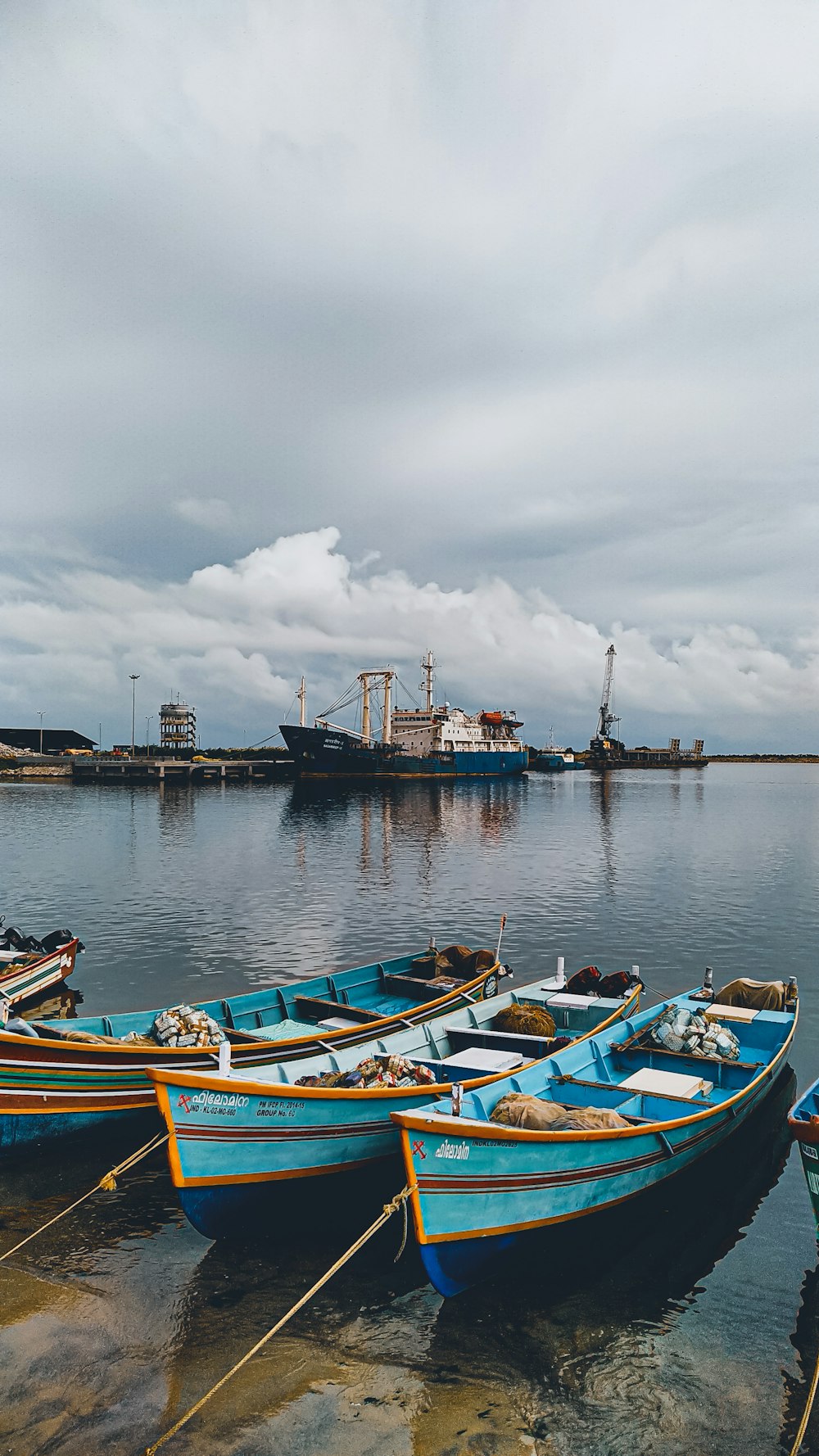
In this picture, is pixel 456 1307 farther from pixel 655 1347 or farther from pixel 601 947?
pixel 601 947

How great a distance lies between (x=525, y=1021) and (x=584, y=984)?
4.01 m

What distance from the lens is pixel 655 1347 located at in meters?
9.73

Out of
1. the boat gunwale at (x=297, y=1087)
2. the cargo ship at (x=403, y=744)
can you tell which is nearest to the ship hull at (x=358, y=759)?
the cargo ship at (x=403, y=744)

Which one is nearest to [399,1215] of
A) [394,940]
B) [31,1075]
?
[31,1075]

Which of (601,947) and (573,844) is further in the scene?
(573,844)

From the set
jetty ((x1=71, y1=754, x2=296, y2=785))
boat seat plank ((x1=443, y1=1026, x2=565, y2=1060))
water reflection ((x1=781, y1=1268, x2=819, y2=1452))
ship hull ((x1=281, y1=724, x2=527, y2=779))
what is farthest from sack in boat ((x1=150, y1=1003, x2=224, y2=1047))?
ship hull ((x1=281, y1=724, x2=527, y2=779))

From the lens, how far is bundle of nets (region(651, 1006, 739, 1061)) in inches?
618

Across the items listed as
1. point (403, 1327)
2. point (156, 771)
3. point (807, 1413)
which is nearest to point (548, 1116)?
point (403, 1327)

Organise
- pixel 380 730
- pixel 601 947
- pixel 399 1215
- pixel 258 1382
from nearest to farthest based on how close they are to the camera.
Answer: pixel 258 1382 → pixel 399 1215 → pixel 601 947 → pixel 380 730

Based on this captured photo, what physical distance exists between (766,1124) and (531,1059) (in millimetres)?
4821

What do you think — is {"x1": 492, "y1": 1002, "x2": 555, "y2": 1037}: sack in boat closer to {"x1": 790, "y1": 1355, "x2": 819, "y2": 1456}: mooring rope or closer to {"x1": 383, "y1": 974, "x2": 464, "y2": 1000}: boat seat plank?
{"x1": 383, "y1": 974, "x2": 464, "y2": 1000}: boat seat plank

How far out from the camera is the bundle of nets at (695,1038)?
51.5ft

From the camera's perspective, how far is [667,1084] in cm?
1383

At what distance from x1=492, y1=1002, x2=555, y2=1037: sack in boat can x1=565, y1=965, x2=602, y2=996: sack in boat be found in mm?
3169
